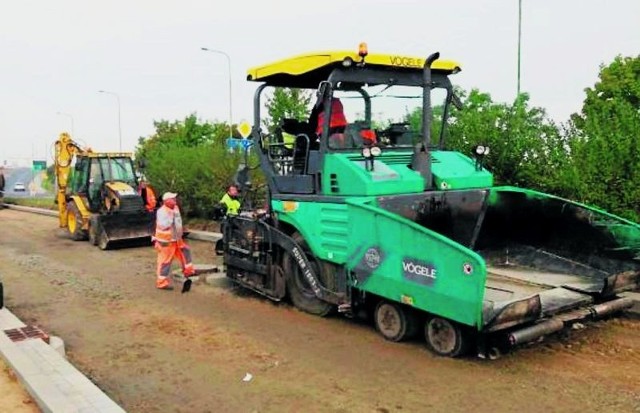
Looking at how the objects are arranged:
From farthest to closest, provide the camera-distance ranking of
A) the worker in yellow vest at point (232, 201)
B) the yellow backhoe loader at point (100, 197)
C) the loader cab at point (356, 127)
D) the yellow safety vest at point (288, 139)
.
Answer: the yellow backhoe loader at point (100, 197) → the worker in yellow vest at point (232, 201) → the yellow safety vest at point (288, 139) → the loader cab at point (356, 127)

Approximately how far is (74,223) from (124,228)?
2.31 metres

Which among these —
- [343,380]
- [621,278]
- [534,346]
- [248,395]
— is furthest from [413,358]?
[621,278]

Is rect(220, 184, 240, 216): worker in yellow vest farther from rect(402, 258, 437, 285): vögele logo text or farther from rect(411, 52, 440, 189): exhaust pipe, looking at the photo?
rect(402, 258, 437, 285): vögele logo text

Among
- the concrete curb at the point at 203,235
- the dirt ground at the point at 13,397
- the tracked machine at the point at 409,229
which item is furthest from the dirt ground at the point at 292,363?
the concrete curb at the point at 203,235

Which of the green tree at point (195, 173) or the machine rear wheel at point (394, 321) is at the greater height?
the green tree at point (195, 173)

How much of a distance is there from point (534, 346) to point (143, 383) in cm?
337

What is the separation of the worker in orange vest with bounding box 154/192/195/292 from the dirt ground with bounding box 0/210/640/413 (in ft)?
2.14

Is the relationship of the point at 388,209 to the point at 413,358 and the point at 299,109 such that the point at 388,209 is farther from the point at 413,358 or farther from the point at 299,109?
the point at 299,109

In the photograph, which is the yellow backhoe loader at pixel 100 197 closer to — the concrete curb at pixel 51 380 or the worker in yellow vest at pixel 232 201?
the worker in yellow vest at pixel 232 201

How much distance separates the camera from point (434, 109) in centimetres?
738

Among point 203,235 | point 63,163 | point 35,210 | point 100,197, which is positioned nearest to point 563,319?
point 203,235

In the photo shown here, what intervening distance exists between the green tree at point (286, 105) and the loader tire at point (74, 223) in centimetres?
732

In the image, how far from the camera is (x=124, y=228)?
1341cm

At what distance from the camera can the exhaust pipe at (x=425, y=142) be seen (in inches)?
259
